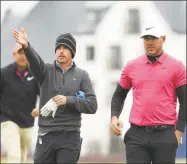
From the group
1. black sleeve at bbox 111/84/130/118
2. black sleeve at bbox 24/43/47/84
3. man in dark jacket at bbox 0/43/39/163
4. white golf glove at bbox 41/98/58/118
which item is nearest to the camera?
black sleeve at bbox 24/43/47/84

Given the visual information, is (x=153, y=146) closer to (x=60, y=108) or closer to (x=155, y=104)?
(x=155, y=104)

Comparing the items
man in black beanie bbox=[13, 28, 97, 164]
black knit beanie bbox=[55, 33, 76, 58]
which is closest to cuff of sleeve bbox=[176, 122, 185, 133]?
man in black beanie bbox=[13, 28, 97, 164]

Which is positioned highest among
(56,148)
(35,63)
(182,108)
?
(35,63)

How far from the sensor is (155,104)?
4.95 metres

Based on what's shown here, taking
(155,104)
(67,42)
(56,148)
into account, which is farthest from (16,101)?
(155,104)

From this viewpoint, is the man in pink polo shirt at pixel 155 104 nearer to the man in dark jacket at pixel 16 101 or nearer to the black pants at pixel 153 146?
the black pants at pixel 153 146

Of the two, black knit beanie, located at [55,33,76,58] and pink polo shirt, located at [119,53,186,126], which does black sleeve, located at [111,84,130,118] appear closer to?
pink polo shirt, located at [119,53,186,126]

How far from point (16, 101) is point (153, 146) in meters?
2.40

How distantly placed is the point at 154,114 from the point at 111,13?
5293 mm

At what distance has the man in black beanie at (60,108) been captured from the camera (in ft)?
16.8

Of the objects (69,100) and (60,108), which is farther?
(60,108)

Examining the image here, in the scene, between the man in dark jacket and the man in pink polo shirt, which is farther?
the man in dark jacket

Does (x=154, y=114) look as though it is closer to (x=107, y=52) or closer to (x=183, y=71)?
(x=183, y=71)

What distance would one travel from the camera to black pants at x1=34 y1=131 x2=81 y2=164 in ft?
16.9
